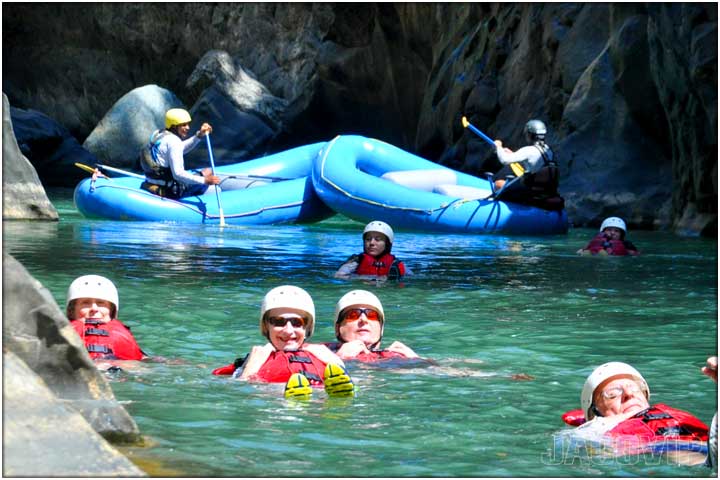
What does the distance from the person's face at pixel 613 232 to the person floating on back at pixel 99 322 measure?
8.09m

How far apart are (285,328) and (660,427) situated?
2230 millimetres

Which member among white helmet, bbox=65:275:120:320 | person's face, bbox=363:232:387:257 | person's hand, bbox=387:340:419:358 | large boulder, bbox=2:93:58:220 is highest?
large boulder, bbox=2:93:58:220

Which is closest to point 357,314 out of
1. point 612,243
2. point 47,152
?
point 612,243

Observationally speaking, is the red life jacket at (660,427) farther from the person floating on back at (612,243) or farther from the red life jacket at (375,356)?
the person floating on back at (612,243)

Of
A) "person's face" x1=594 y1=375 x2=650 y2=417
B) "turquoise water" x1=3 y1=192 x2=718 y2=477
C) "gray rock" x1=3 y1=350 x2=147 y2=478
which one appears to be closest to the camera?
"gray rock" x1=3 y1=350 x2=147 y2=478

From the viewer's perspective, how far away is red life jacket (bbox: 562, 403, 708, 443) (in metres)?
5.28

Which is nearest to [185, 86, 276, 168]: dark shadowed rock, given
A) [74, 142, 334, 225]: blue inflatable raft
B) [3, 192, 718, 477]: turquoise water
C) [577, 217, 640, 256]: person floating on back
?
[74, 142, 334, 225]: blue inflatable raft

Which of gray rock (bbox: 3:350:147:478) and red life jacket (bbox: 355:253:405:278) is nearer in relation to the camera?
gray rock (bbox: 3:350:147:478)

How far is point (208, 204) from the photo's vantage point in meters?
19.4

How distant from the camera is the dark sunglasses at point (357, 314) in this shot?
759 cm

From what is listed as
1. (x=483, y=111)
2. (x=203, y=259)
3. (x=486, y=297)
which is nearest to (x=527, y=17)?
(x=483, y=111)

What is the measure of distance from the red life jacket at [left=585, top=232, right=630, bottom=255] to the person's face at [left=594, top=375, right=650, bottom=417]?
8727mm

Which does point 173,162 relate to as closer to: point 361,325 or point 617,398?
point 361,325

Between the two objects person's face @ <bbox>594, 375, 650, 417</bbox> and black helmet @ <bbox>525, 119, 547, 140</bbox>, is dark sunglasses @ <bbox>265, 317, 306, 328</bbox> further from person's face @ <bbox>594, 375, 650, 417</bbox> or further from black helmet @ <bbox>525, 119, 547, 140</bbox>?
black helmet @ <bbox>525, 119, 547, 140</bbox>
